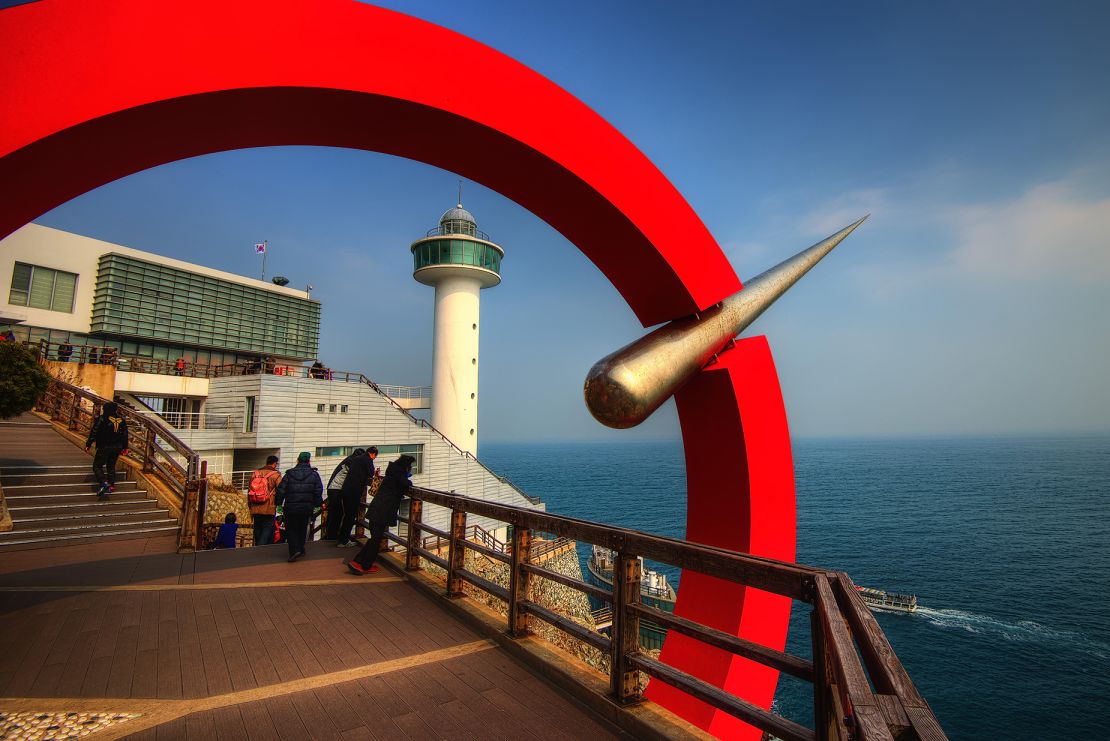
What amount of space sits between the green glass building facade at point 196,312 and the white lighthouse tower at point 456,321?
28.8ft

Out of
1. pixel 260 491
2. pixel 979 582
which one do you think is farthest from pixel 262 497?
pixel 979 582

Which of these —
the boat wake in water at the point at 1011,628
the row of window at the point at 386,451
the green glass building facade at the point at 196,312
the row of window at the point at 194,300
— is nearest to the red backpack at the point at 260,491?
the row of window at the point at 386,451

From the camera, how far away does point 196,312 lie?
91.1ft

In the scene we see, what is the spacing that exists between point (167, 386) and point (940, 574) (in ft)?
163

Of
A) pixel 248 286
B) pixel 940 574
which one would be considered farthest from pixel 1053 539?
pixel 248 286

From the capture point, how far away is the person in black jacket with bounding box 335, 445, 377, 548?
24.1 ft

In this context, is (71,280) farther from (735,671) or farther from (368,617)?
(735,671)

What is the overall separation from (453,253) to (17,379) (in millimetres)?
20727

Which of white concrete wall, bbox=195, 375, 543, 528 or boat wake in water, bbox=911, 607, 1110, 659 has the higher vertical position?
white concrete wall, bbox=195, 375, 543, 528

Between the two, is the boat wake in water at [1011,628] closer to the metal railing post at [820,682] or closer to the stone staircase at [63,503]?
the metal railing post at [820,682]

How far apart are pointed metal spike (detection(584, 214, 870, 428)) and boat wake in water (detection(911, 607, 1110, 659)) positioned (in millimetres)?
34417

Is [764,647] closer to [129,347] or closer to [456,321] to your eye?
[456,321]

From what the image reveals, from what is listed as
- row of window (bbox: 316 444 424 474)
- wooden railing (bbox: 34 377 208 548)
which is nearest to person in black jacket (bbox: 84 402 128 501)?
wooden railing (bbox: 34 377 208 548)

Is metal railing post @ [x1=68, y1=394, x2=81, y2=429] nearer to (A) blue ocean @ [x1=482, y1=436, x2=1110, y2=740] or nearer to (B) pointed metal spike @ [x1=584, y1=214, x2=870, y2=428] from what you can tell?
(B) pointed metal spike @ [x1=584, y1=214, x2=870, y2=428]
